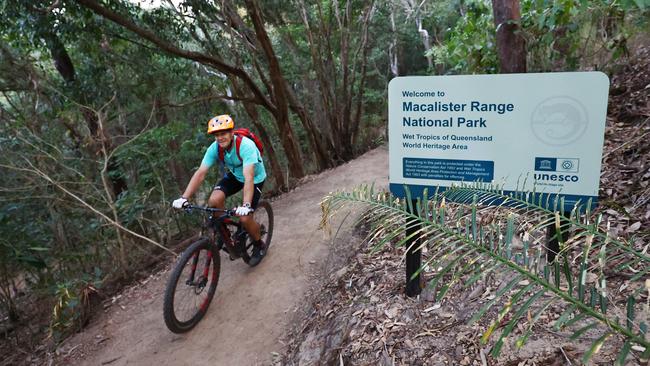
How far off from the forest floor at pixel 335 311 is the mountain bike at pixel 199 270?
0.18 m

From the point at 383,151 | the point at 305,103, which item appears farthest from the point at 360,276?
the point at 305,103

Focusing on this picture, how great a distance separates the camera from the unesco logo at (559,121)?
222 cm

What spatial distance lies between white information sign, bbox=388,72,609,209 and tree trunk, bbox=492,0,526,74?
3024 millimetres

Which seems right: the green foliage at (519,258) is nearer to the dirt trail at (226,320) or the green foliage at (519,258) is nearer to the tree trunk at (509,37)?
the dirt trail at (226,320)

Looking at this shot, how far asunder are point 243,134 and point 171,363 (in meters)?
2.21

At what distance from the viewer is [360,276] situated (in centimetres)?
352

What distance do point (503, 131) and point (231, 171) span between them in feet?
9.29

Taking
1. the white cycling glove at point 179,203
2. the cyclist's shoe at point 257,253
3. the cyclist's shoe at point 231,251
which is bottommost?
the cyclist's shoe at point 257,253

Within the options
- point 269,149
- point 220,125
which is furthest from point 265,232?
point 269,149

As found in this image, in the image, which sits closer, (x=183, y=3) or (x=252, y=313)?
(x=252, y=313)

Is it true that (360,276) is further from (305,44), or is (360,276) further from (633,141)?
(305,44)

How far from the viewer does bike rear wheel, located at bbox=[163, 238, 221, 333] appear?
348 centimetres

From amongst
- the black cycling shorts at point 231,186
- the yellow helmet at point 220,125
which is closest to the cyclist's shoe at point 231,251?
the black cycling shorts at point 231,186

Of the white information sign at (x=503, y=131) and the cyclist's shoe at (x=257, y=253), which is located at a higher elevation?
the white information sign at (x=503, y=131)
